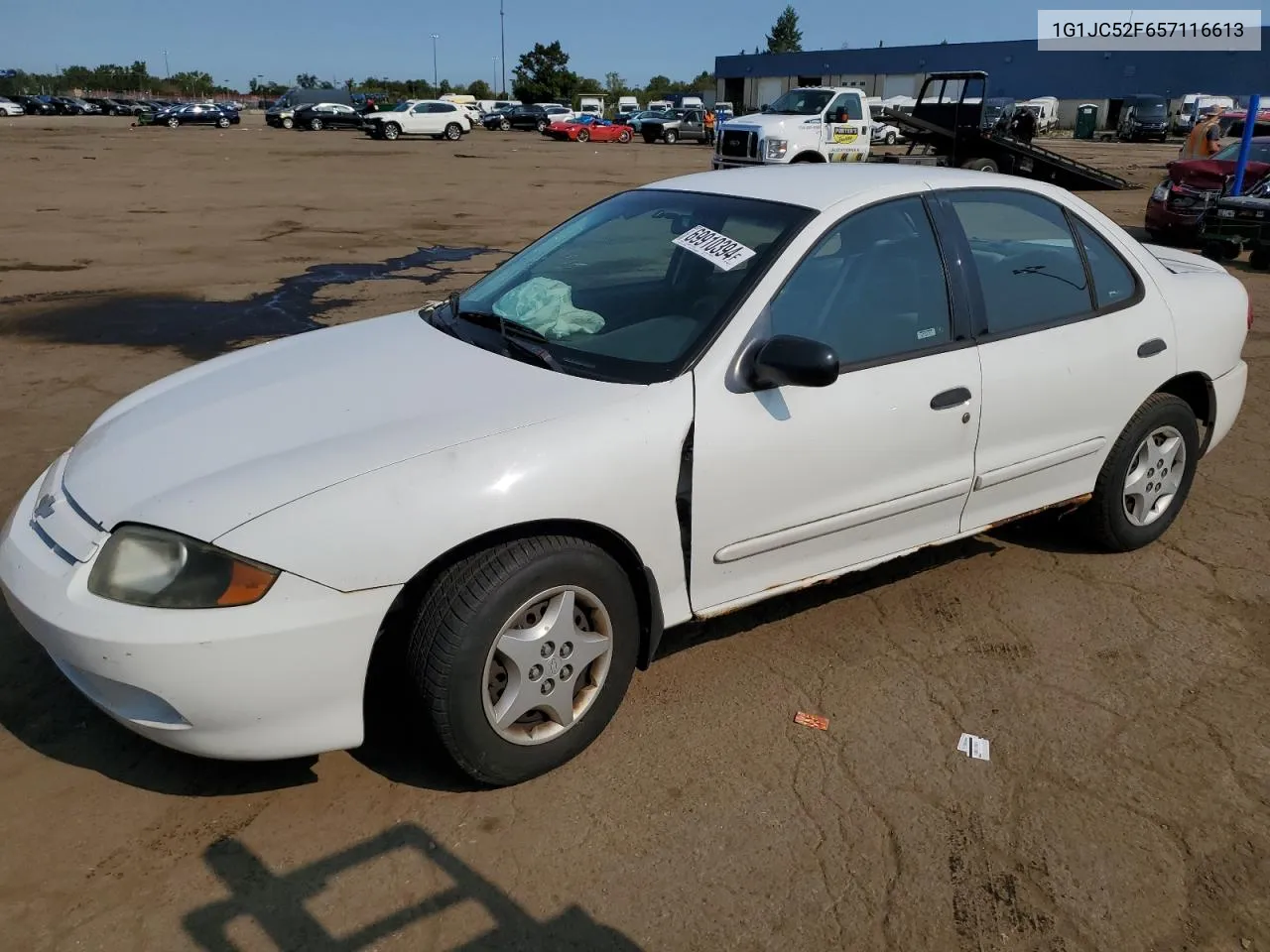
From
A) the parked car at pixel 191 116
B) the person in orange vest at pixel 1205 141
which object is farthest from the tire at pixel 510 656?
the parked car at pixel 191 116

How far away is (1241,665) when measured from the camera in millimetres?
3404

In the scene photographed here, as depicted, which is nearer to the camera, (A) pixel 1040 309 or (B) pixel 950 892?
(B) pixel 950 892

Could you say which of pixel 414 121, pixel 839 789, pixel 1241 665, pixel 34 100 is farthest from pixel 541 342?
pixel 34 100

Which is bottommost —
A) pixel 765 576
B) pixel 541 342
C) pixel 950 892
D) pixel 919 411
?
pixel 950 892

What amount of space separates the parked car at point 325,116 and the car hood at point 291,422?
47.2 meters

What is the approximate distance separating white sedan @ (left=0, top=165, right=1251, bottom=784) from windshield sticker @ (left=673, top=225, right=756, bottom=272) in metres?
0.01

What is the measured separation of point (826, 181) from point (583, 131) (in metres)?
44.5

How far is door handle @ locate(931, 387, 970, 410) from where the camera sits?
3.22 m

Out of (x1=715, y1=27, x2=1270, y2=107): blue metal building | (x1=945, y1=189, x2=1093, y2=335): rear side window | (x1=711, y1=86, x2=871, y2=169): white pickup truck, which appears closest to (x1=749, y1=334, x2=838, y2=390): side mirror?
(x1=945, y1=189, x2=1093, y2=335): rear side window

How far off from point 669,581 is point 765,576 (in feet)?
1.28

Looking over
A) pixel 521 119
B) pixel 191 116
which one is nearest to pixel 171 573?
pixel 521 119

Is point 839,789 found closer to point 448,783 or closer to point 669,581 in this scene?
point 669,581

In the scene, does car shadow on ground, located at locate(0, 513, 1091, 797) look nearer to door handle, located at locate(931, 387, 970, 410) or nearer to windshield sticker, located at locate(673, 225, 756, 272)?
door handle, located at locate(931, 387, 970, 410)

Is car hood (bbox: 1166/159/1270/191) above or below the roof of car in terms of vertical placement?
below
